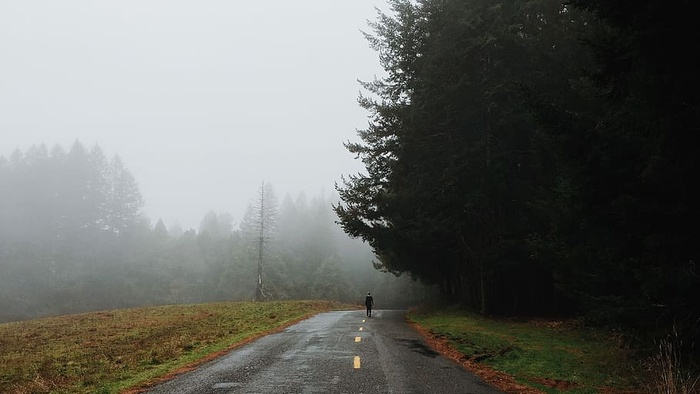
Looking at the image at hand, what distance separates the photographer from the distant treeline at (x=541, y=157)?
792 cm

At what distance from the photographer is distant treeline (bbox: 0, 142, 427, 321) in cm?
6500

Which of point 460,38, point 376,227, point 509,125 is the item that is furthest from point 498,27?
point 376,227

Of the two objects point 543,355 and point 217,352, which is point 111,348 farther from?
point 543,355

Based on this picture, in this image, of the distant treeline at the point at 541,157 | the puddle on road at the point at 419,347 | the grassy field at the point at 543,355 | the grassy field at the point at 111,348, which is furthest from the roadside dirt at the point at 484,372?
the grassy field at the point at 111,348

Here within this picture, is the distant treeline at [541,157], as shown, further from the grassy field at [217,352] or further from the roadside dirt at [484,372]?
the roadside dirt at [484,372]

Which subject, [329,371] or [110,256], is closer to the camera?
[329,371]

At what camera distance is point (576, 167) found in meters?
9.48

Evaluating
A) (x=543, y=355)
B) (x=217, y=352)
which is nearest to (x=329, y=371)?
(x=217, y=352)

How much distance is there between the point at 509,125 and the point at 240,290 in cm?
6420

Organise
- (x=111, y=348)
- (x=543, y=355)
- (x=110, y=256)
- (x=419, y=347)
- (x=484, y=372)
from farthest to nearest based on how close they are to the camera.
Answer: (x=110, y=256)
(x=111, y=348)
(x=419, y=347)
(x=543, y=355)
(x=484, y=372)

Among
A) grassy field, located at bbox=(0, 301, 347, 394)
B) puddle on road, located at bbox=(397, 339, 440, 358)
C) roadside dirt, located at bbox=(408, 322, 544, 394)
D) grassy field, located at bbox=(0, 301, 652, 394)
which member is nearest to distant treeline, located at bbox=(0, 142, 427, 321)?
grassy field, located at bbox=(0, 301, 347, 394)

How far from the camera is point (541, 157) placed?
22.4m

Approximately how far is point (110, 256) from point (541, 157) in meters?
73.2

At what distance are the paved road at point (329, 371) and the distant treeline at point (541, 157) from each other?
4.27m
